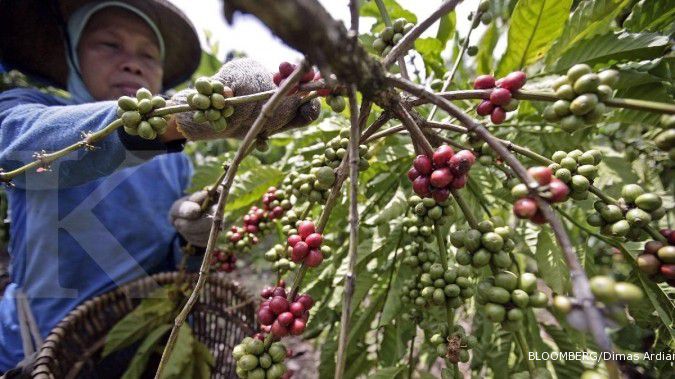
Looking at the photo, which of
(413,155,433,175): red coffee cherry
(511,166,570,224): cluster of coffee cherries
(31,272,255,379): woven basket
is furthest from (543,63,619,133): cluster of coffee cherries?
(31,272,255,379): woven basket

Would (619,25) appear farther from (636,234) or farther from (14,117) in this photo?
(14,117)

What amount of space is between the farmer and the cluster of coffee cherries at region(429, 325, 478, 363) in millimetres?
951

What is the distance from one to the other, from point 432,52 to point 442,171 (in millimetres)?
885

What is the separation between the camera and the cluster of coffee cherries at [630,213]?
24.4 inches

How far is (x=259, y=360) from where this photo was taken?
69 cm

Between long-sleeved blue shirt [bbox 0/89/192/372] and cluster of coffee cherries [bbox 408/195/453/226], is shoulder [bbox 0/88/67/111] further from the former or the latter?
cluster of coffee cherries [bbox 408/195/453/226]

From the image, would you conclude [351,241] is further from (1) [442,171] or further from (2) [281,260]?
(2) [281,260]

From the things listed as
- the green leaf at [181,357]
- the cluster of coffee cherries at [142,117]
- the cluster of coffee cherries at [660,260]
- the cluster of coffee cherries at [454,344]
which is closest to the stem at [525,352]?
the cluster of coffee cherries at [454,344]

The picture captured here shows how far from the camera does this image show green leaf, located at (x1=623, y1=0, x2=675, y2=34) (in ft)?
3.42

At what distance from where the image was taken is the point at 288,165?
167cm

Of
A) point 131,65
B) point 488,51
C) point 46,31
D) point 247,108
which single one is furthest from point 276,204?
point 46,31

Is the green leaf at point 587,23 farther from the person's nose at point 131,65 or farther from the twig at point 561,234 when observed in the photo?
the person's nose at point 131,65

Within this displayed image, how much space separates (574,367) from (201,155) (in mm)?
3696

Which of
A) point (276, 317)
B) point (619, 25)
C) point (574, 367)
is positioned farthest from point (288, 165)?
point (619, 25)
